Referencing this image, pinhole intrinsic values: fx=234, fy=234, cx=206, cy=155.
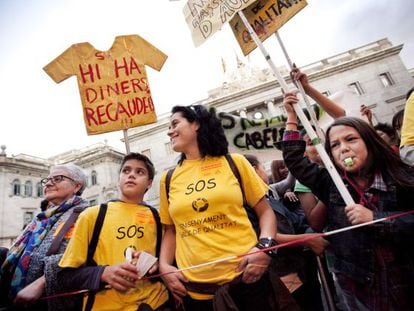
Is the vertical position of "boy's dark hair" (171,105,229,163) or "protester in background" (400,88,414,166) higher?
"boy's dark hair" (171,105,229,163)

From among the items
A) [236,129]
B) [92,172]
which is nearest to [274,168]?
[236,129]

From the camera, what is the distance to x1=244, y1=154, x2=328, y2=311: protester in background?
6.88 feet

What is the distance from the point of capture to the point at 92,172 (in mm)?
29438

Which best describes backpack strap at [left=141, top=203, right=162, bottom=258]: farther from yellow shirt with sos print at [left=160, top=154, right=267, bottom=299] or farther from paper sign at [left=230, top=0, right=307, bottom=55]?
paper sign at [left=230, top=0, right=307, bottom=55]

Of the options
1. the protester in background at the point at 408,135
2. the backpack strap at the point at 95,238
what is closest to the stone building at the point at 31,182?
the backpack strap at the point at 95,238

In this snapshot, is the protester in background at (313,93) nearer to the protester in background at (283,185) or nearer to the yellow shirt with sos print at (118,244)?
the protester in background at (283,185)

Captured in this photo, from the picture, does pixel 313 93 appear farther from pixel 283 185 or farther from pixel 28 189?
pixel 28 189

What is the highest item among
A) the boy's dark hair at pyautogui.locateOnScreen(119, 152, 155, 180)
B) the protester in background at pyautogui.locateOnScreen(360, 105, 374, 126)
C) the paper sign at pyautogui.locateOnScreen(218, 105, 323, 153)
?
the paper sign at pyautogui.locateOnScreen(218, 105, 323, 153)

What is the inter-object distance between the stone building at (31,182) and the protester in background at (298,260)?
26.5m

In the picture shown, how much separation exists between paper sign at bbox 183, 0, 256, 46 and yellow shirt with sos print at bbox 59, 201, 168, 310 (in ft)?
6.94

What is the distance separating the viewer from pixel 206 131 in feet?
7.07

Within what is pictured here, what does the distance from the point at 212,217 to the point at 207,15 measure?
234 centimetres

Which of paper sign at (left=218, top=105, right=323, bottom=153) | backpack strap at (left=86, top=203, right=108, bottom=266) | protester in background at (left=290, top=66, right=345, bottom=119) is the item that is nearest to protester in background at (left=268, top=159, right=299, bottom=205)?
paper sign at (left=218, top=105, right=323, bottom=153)

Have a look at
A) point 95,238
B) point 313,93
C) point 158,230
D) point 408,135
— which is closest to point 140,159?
point 158,230
